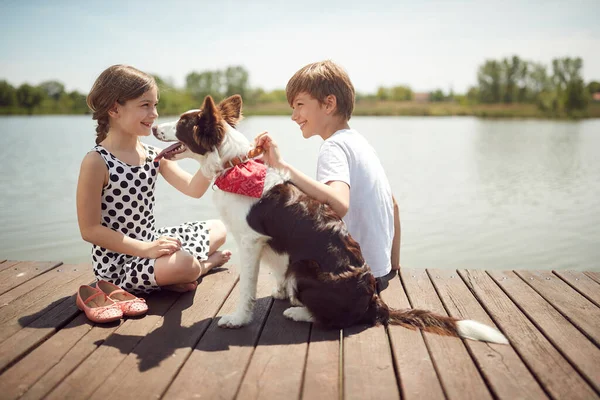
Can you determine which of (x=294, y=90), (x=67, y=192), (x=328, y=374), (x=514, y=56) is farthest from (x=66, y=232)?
(x=514, y=56)

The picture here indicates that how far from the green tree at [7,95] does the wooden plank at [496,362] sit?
68134mm

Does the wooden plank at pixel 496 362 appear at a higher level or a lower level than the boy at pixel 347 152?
lower

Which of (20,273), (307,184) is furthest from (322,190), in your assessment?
(20,273)

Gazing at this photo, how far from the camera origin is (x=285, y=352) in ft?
9.21

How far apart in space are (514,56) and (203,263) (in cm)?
9141

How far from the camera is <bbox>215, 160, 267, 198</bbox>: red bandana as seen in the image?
294 cm

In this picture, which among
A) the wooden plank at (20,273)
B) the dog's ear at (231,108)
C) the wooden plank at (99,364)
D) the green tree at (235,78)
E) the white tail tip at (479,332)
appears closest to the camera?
the wooden plank at (99,364)

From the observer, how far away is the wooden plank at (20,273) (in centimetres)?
395

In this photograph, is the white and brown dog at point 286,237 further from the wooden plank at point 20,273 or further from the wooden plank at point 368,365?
the wooden plank at point 20,273

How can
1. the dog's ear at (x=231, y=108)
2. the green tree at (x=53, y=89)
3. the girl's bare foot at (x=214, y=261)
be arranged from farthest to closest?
1. the green tree at (x=53, y=89)
2. the girl's bare foot at (x=214, y=261)
3. the dog's ear at (x=231, y=108)

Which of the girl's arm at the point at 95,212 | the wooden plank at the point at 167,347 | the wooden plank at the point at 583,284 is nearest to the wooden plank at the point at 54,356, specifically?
the wooden plank at the point at 167,347

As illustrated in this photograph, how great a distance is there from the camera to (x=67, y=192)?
10242 mm

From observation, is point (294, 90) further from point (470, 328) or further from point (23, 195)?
point (23, 195)

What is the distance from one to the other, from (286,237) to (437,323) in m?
1.18
